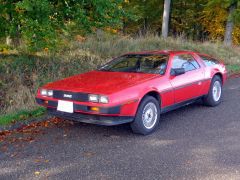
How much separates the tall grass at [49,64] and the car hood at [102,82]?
5.22 ft

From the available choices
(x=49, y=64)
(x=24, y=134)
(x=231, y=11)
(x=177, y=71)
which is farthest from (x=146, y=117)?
(x=231, y=11)

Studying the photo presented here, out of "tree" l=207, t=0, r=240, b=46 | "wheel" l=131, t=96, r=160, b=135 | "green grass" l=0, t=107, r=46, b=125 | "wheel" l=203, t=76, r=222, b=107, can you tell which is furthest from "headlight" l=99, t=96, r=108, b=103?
"tree" l=207, t=0, r=240, b=46

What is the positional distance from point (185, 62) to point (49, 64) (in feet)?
13.8

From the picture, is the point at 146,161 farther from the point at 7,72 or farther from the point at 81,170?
the point at 7,72

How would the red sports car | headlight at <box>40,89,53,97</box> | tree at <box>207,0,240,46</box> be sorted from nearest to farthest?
1. the red sports car
2. headlight at <box>40,89,53,97</box>
3. tree at <box>207,0,240,46</box>

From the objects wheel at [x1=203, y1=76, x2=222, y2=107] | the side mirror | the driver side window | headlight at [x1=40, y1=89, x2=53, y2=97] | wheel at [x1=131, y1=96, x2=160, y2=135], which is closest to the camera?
wheel at [x1=131, y1=96, x2=160, y2=135]

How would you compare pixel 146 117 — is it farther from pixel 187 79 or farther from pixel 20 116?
pixel 20 116

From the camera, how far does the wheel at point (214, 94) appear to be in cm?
722

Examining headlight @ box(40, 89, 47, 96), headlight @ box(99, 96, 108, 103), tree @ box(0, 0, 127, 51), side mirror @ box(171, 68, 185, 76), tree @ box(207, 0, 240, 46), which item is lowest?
headlight @ box(40, 89, 47, 96)

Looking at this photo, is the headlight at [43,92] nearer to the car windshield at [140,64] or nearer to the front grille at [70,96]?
the front grille at [70,96]

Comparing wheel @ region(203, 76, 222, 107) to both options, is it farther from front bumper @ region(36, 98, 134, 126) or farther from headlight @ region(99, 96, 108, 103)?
headlight @ region(99, 96, 108, 103)

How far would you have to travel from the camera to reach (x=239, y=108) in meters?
7.10

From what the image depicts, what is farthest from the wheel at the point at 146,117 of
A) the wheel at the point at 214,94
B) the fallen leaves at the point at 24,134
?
the wheel at the point at 214,94

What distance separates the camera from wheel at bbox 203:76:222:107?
7.22 m
